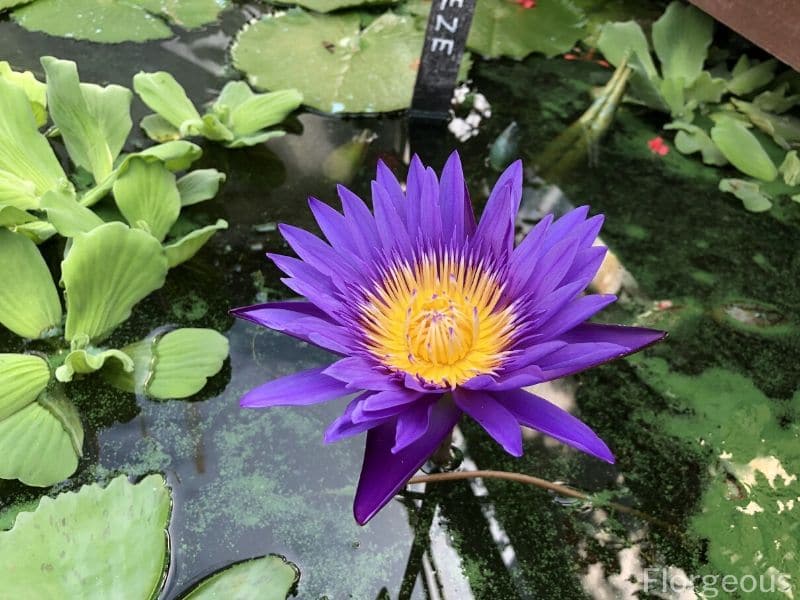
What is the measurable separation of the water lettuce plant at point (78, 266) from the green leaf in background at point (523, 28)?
3.38 feet

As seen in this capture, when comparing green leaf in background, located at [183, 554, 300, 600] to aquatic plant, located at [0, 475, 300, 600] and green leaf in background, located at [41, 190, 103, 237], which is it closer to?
aquatic plant, located at [0, 475, 300, 600]

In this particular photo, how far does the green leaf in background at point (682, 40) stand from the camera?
1.92 m

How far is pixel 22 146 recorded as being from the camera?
4.17 ft

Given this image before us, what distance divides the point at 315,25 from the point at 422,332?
4.44 feet

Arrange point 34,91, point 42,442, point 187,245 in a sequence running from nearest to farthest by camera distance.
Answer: point 42,442 < point 187,245 < point 34,91

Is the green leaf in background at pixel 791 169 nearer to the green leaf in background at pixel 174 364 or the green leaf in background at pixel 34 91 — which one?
the green leaf in background at pixel 174 364

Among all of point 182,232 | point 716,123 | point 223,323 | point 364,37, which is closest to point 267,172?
point 182,232

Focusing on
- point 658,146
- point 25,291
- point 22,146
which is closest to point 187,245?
point 25,291

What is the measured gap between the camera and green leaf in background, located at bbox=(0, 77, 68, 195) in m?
1.25

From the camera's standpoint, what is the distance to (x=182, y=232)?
137cm

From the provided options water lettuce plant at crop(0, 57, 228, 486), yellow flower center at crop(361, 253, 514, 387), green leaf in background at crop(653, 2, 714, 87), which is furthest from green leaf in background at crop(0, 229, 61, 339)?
Result: green leaf in background at crop(653, 2, 714, 87)

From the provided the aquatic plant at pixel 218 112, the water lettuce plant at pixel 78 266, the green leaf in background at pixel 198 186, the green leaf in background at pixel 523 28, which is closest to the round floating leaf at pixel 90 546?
the water lettuce plant at pixel 78 266

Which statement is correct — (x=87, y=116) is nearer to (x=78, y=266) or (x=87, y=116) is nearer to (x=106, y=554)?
(x=78, y=266)

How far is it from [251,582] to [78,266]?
56cm
